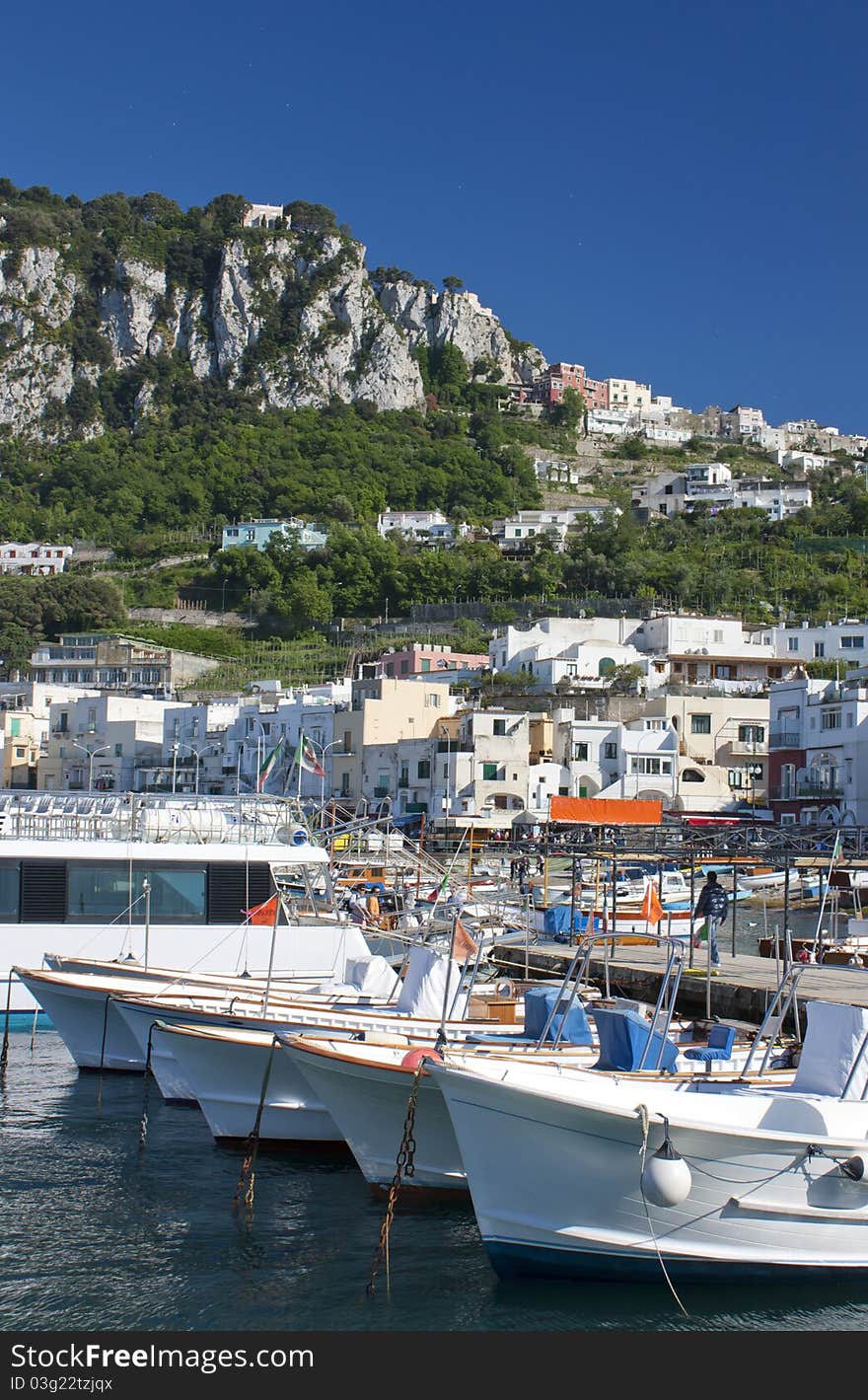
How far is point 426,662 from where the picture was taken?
267 ft

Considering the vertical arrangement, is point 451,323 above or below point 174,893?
above

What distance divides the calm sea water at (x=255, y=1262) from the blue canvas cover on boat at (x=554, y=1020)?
2161 mm

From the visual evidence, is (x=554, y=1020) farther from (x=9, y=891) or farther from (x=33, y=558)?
(x=33, y=558)

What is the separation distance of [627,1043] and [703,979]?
36.2 ft

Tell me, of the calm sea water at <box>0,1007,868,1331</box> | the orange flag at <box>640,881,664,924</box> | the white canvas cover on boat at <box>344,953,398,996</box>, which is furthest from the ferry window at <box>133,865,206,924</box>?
the orange flag at <box>640,881,664,924</box>

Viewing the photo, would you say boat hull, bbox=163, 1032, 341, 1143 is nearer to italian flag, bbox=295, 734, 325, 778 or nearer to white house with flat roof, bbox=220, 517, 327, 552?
italian flag, bbox=295, 734, 325, 778

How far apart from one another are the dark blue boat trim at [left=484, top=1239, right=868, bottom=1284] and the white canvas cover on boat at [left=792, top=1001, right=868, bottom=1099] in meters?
1.51

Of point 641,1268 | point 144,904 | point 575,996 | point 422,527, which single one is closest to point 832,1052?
point 641,1268

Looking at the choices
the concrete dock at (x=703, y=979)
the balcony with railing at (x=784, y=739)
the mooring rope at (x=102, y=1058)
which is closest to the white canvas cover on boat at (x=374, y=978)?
the concrete dock at (x=703, y=979)

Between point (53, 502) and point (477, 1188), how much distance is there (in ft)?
442

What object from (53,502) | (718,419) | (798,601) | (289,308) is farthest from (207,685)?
(718,419)

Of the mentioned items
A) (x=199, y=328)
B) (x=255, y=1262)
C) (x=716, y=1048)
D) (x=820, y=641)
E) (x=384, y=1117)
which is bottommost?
(x=255, y=1262)

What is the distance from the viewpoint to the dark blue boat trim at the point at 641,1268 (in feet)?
39.2

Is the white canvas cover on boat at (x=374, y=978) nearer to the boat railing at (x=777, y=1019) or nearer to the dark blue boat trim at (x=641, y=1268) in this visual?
the boat railing at (x=777, y=1019)
